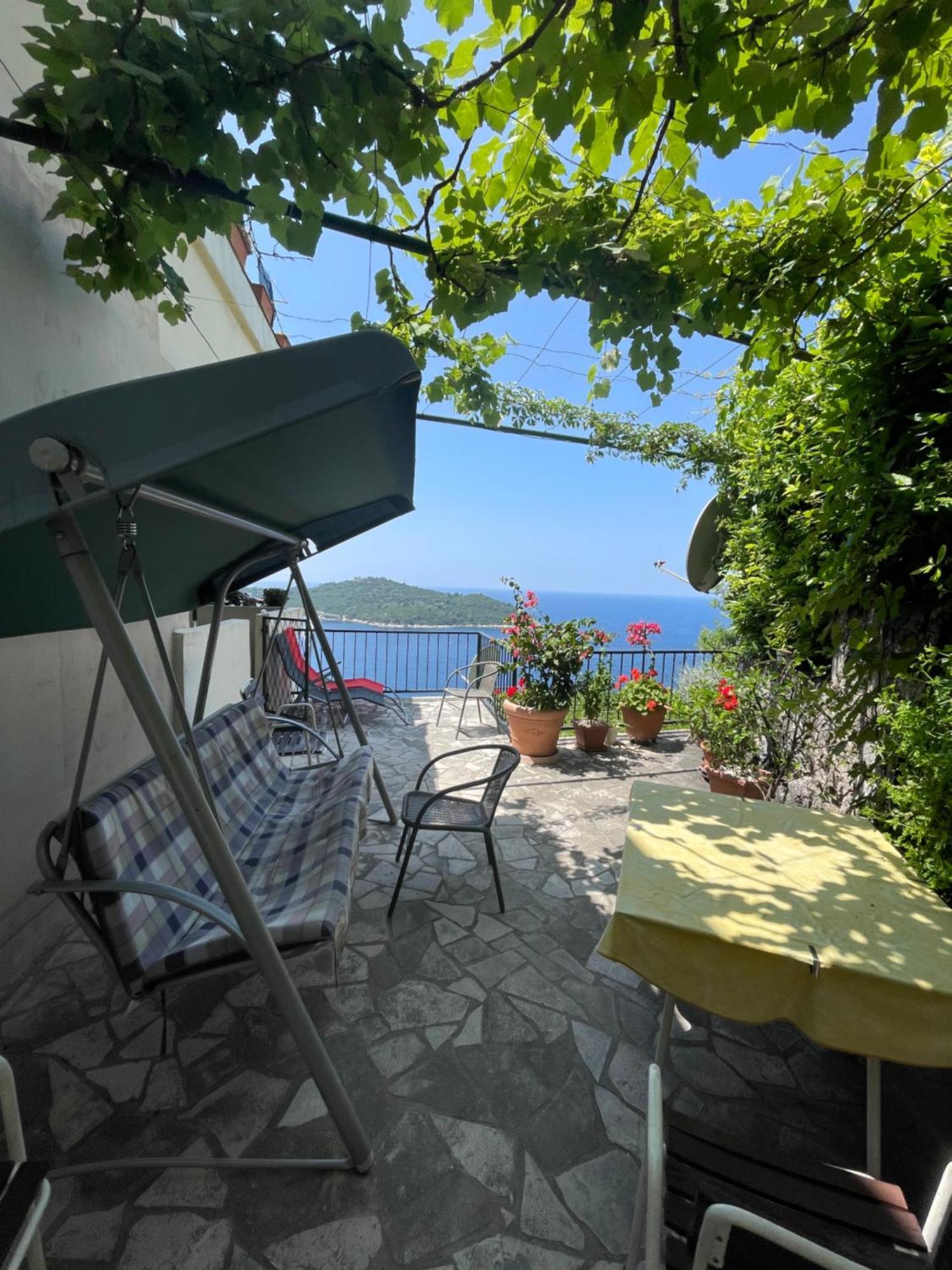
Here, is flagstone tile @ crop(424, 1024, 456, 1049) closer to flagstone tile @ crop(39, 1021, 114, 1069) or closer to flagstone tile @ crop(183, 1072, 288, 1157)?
flagstone tile @ crop(183, 1072, 288, 1157)

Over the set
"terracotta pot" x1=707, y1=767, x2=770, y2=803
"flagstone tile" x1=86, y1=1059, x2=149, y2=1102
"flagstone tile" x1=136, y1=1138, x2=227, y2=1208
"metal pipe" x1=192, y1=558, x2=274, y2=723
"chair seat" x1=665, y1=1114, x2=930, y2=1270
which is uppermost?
"metal pipe" x1=192, y1=558, x2=274, y2=723

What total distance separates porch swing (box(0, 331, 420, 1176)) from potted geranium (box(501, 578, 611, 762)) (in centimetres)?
242

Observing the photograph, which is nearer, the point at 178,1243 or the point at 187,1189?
the point at 178,1243

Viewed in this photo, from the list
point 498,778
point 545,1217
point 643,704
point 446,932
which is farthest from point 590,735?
point 545,1217

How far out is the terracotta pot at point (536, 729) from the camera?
16.1ft

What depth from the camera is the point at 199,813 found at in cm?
129

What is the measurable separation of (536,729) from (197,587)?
319cm

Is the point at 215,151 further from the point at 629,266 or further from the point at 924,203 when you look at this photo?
the point at 924,203

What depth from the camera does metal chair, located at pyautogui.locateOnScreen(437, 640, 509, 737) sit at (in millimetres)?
5816

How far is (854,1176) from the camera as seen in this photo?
1.13 m

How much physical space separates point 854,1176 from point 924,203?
3057 millimetres

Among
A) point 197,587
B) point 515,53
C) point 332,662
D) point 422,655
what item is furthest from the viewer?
point 422,655

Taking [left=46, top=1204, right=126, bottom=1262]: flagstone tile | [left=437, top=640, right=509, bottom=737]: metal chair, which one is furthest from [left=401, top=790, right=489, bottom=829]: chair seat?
[left=437, top=640, right=509, bottom=737]: metal chair

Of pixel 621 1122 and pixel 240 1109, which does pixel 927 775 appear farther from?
pixel 240 1109
